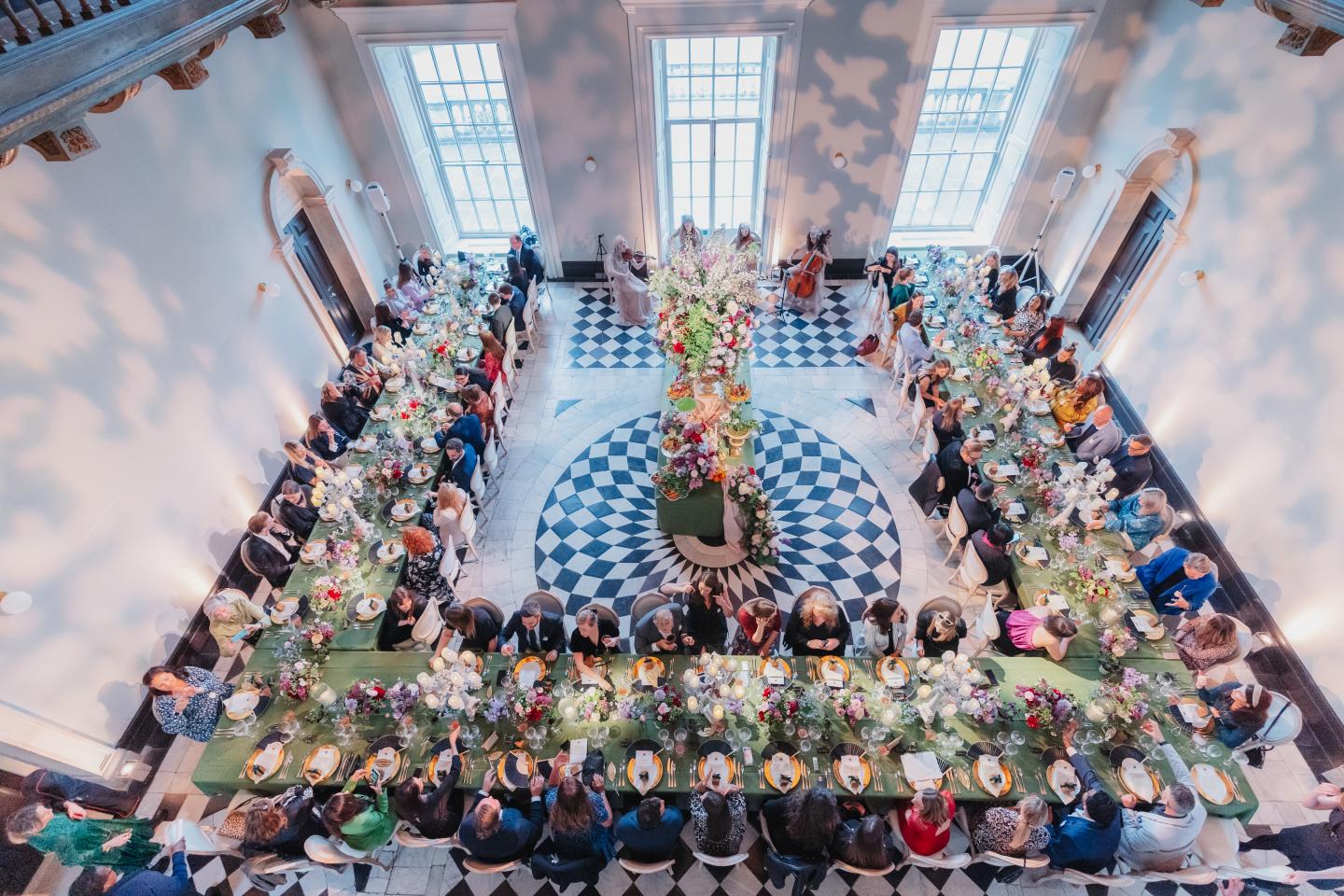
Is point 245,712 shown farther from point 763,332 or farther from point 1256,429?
point 1256,429

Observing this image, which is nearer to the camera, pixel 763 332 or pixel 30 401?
pixel 30 401

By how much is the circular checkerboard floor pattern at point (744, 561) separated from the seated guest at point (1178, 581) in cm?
260

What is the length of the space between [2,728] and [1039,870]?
8.92 meters

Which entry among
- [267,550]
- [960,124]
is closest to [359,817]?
[267,550]

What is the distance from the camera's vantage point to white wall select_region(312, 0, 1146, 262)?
31.7 ft

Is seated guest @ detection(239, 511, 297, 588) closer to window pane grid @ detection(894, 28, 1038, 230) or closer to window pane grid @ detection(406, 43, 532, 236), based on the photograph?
window pane grid @ detection(406, 43, 532, 236)

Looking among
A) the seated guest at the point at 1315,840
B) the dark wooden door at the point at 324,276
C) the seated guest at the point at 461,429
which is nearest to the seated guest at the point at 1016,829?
the seated guest at the point at 1315,840

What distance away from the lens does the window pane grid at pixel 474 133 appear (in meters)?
10.7

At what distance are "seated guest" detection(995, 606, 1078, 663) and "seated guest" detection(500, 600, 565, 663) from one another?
446cm

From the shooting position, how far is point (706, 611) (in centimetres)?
656

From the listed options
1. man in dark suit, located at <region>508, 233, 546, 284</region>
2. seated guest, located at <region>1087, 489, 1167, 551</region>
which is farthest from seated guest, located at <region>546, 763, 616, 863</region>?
man in dark suit, located at <region>508, 233, 546, 284</region>

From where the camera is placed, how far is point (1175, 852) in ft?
16.0

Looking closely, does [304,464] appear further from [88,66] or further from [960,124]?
[960,124]

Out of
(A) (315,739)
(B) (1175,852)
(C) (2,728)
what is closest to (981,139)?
(B) (1175,852)
